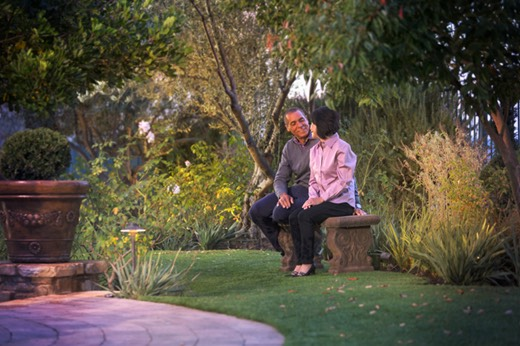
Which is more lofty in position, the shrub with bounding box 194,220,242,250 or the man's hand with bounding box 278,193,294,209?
the man's hand with bounding box 278,193,294,209

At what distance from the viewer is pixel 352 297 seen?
7766mm

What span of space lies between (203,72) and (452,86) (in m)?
7.61

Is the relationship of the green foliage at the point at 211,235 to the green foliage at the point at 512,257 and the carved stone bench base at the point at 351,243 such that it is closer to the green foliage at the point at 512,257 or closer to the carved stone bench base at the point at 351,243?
the carved stone bench base at the point at 351,243

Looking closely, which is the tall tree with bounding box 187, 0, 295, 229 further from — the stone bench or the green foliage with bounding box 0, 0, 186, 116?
the green foliage with bounding box 0, 0, 186, 116

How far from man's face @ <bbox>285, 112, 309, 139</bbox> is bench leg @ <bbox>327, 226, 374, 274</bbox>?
1111 millimetres

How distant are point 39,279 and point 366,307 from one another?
3.23 metres

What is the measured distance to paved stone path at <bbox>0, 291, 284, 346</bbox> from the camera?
6.17 m

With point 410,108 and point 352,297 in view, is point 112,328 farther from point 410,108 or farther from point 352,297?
point 410,108

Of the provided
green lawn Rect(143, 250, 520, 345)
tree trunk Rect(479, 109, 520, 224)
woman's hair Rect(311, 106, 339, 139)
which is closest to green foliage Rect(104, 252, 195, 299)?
green lawn Rect(143, 250, 520, 345)

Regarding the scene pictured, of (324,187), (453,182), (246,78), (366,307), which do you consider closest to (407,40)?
(366,307)

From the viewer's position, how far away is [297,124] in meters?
10.1

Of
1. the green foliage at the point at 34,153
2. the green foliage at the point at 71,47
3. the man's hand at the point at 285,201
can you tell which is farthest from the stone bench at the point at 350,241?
the green foliage at the point at 34,153

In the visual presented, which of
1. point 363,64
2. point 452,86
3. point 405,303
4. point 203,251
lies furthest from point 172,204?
point 363,64

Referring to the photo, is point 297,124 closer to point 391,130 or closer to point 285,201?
point 285,201
